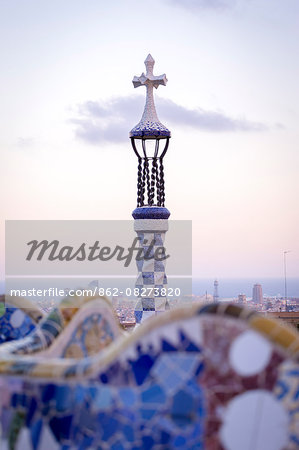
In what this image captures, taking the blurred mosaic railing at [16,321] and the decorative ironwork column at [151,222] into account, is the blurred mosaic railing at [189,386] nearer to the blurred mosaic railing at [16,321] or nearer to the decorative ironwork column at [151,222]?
the blurred mosaic railing at [16,321]

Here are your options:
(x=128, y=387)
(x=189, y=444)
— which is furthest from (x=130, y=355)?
(x=189, y=444)

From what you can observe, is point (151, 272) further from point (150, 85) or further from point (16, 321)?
point (16, 321)

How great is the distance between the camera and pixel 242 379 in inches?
129

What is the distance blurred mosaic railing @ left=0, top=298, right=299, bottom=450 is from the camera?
3.26 meters

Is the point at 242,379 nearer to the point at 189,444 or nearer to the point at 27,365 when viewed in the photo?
the point at 189,444

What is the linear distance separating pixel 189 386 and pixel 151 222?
5423 mm

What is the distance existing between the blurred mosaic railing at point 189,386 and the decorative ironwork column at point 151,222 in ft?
16.9

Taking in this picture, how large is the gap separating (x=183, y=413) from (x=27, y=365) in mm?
788

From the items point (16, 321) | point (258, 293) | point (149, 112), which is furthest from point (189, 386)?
point (258, 293)

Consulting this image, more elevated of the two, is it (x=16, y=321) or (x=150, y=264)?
(x=150, y=264)

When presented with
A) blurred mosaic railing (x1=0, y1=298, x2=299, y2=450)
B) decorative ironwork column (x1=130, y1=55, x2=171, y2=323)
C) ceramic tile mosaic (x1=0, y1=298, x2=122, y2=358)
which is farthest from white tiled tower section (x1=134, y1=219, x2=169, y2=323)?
blurred mosaic railing (x1=0, y1=298, x2=299, y2=450)

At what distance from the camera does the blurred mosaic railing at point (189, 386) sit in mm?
3262

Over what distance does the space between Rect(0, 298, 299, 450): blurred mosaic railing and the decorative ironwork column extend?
5153 millimetres

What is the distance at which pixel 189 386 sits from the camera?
10.9 feet
